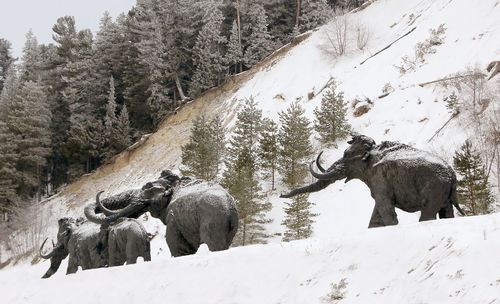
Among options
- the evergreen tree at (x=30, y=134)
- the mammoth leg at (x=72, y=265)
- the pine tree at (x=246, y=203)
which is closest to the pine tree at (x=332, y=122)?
the pine tree at (x=246, y=203)

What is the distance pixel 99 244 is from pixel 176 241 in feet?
8.24

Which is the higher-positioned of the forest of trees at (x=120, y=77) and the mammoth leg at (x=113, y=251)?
the forest of trees at (x=120, y=77)

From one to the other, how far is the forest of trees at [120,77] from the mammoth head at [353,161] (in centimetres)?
3678

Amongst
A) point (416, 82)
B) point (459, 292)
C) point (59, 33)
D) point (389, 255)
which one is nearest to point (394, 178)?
point (389, 255)

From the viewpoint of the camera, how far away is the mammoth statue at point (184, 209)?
991 centimetres

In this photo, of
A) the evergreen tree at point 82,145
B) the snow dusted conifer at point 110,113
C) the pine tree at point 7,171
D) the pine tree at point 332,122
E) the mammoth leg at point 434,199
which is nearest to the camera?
the mammoth leg at point 434,199

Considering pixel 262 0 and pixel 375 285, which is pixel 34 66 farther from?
pixel 375 285

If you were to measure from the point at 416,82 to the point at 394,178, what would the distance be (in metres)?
23.0

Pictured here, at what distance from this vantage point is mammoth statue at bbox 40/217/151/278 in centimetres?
1105

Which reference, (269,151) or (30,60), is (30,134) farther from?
(269,151)

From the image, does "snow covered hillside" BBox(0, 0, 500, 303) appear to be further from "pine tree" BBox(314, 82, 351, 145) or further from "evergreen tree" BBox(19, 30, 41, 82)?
"evergreen tree" BBox(19, 30, 41, 82)

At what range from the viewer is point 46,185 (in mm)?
52406

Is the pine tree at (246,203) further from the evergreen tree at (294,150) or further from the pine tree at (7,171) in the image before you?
the pine tree at (7,171)

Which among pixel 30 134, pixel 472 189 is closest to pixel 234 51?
pixel 30 134
